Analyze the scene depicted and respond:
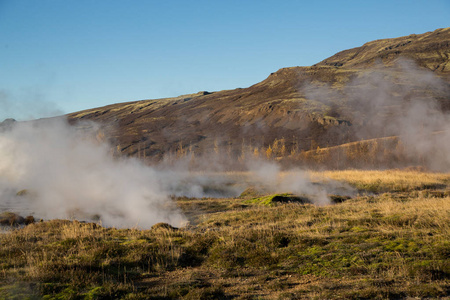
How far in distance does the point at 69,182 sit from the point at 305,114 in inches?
3538

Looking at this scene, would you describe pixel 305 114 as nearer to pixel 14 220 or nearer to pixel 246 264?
pixel 14 220

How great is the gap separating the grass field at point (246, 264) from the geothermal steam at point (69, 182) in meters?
8.80

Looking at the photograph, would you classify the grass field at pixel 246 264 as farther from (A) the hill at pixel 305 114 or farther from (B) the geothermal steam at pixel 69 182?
(A) the hill at pixel 305 114

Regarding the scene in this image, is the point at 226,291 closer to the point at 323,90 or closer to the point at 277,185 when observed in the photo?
the point at 277,185

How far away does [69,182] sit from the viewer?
26.6 m

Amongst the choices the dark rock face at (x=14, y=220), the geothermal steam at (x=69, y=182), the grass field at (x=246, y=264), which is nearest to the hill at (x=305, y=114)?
the geothermal steam at (x=69, y=182)

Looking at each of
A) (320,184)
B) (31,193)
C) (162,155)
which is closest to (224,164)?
(162,155)

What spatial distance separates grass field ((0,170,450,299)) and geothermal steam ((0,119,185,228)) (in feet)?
28.9

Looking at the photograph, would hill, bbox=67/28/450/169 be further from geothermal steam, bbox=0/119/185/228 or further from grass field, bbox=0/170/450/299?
grass field, bbox=0/170/450/299

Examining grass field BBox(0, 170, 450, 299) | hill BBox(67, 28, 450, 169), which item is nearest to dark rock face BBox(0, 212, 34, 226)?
grass field BBox(0, 170, 450, 299)

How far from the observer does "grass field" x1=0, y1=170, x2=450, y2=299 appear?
621 centimetres

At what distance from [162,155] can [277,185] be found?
67067 mm

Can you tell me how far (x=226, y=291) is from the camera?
6.47 m

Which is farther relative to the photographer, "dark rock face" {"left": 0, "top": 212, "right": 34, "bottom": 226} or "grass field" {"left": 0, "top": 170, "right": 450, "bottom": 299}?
"dark rock face" {"left": 0, "top": 212, "right": 34, "bottom": 226}
